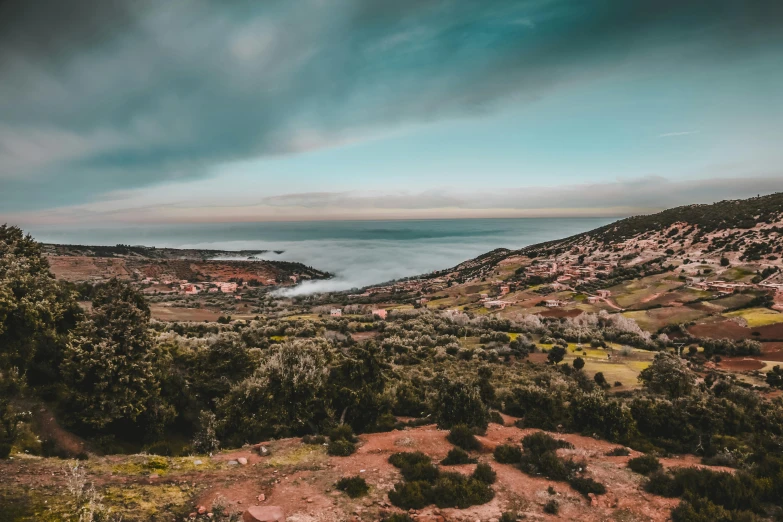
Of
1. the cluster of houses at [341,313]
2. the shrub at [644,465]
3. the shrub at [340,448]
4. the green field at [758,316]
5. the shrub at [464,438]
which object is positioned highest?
the shrub at [340,448]

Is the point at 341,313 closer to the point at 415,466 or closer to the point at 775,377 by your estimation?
the point at 775,377

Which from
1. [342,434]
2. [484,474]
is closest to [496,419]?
[484,474]

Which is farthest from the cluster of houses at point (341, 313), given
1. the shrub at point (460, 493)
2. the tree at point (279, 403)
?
the shrub at point (460, 493)

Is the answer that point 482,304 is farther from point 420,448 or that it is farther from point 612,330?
point 420,448

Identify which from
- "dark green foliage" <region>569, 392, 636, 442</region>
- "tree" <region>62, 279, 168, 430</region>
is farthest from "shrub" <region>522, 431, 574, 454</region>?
"tree" <region>62, 279, 168, 430</region>

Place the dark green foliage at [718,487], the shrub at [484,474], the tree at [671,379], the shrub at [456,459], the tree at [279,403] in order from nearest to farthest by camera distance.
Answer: the dark green foliage at [718,487] < the shrub at [484,474] < the shrub at [456,459] < the tree at [279,403] < the tree at [671,379]

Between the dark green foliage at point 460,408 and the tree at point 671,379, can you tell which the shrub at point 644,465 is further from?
the tree at point 671,379

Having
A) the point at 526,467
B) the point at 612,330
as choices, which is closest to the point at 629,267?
the point at 612,330
